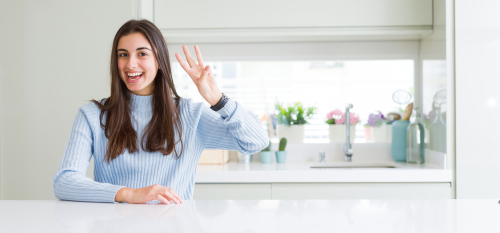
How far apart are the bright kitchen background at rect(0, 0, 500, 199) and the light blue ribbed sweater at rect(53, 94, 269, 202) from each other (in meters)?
0.88

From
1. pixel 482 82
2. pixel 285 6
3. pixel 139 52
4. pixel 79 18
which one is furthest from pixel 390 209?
pixel 79 18

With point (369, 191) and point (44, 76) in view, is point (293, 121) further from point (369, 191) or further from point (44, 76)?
point (44, 76)

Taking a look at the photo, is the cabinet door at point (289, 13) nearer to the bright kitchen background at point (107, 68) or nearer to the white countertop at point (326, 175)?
the bright kitchen background at point (107, 68)

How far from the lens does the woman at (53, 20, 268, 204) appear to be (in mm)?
1138

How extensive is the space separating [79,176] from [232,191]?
3.09 feet

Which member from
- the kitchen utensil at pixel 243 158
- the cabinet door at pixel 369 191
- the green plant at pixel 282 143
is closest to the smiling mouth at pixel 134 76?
the cabinet door at pixel 369 191

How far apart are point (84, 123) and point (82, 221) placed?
1.60ft

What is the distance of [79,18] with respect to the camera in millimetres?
2004

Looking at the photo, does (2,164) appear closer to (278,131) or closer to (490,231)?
(278,131)

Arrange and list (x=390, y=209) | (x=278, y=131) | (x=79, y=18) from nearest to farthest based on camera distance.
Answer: (x=390, y=209) < (x=79, y=18) < (x=278, y=131)

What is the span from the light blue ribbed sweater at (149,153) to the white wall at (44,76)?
0.89m

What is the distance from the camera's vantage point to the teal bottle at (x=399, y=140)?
230cm

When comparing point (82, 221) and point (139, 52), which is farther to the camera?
point (139, 52)

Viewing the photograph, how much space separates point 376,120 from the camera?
2.46 metres
